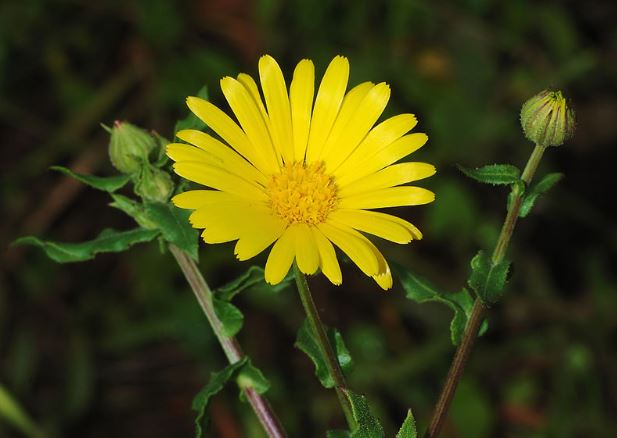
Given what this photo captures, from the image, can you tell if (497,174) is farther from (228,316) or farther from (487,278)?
(228,316)

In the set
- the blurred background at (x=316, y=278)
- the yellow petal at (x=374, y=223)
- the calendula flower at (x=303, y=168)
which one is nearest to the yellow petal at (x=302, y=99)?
the calendula flower at (x=303, y=168)

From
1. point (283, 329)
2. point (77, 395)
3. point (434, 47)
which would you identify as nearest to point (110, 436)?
point (77, 395)

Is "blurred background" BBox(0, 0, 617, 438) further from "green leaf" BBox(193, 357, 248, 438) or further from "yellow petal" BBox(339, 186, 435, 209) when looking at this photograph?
"yellow petal" BBox(339, 186, 435, 209)

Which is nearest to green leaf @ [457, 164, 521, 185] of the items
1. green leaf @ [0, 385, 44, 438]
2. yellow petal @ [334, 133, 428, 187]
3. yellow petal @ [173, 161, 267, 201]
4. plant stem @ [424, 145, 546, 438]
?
plant stem @ [424, 145, 546, 438]

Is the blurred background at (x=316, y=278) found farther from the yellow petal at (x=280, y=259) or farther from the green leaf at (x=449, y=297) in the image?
the yellow petal at (x=280, y=259)

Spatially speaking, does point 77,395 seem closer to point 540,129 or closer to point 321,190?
point 321,190

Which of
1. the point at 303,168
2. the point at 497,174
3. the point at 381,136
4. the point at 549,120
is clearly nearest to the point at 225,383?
the point at 303,168
